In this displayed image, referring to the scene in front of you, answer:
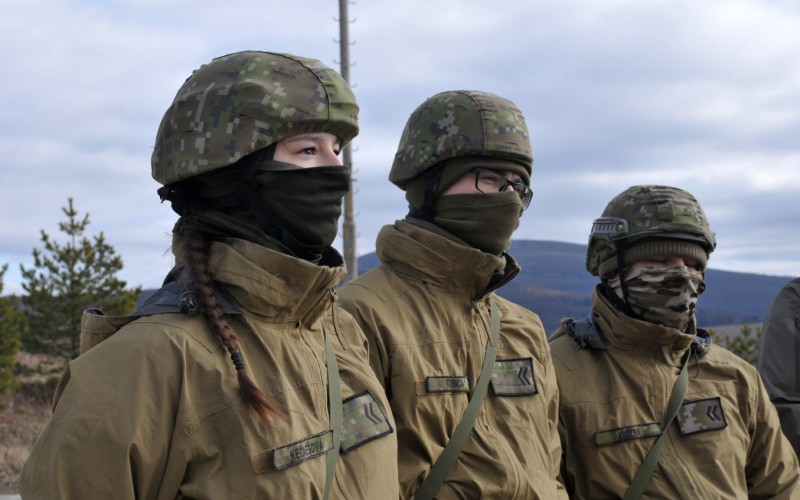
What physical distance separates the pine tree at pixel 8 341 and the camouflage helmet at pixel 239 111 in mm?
17303

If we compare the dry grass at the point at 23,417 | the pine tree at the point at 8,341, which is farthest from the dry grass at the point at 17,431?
the pine tree at the point at 8,341

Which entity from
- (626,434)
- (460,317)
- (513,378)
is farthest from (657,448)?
(460,317)

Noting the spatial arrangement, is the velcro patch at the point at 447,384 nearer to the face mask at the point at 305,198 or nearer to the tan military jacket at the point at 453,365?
the tan military jacket at the point at 453,365

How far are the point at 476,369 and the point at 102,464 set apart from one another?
203 cm

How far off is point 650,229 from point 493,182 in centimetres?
126

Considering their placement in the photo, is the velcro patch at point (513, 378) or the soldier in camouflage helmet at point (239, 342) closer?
the soldier in camouflage helmet at point (239, 342)

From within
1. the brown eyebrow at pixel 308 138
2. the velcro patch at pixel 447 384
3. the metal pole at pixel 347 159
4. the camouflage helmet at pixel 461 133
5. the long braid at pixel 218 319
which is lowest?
the velcro patch at pixel 447 384

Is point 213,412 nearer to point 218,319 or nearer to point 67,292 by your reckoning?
point 218,319

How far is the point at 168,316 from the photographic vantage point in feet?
9.22

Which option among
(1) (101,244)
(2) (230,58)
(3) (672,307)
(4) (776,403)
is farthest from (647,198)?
(1) (101,244)

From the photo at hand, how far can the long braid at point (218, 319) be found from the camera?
271 centimetres

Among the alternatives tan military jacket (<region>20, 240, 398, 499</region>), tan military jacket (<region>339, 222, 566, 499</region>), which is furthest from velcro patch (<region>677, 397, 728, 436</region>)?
→ tan military jacket (<region>20, 240, 398, 499</region>)

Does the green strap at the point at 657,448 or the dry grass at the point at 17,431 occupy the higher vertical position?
the green strap at the point at 657,448

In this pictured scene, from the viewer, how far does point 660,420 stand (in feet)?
16.4
